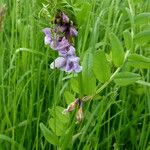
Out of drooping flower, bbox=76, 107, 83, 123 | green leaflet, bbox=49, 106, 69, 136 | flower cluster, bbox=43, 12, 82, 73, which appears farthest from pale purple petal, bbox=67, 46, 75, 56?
green leaflet, bbox=49, 106, 69, 136

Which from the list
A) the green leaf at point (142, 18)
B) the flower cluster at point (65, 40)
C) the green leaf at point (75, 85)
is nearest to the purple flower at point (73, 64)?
the flower cluster at point (65, 40)

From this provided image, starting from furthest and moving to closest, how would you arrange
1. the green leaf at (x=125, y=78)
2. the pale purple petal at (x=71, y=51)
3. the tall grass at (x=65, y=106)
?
the tall grass at (x=65, y=106) → the green leaf at (x=125, y=78) → the pale purple petal at (x=71, y=51)

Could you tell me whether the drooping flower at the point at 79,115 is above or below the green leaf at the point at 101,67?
below

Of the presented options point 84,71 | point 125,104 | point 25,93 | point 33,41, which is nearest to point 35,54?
point 33,41

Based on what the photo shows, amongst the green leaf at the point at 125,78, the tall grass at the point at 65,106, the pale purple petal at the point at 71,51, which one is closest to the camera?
the pale purple petal at the point at 71,51

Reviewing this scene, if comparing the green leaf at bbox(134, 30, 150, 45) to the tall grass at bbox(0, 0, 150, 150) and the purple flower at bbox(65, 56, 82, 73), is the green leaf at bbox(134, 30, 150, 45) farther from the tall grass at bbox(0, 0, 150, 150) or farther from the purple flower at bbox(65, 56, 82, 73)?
the purple flower at bbox(65, 56, 82, 73)

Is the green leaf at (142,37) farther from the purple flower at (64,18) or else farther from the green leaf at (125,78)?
the purple flower at (64,18)
